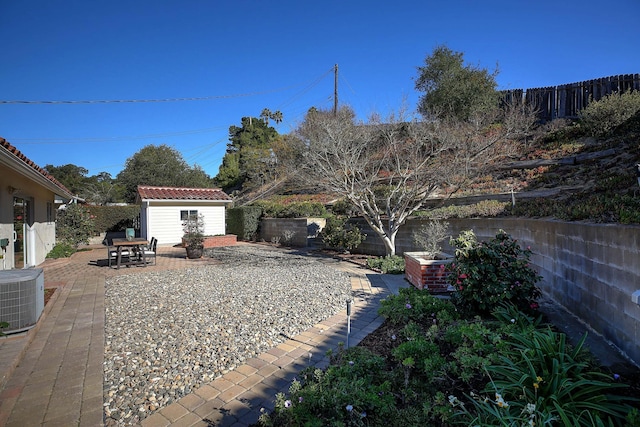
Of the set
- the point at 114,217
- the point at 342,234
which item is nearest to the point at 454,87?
the point at 342,234

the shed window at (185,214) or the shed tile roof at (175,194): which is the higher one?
the shed tile roof at (175,194)

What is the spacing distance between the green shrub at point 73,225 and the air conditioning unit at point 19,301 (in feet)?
40.5

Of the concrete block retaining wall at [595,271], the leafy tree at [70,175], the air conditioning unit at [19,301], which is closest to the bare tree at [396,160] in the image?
the concrete block retaining wall at [595,271]

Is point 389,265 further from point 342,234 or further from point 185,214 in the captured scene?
point 185,214

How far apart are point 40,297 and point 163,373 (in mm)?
2743

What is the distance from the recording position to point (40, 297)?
4.43 m

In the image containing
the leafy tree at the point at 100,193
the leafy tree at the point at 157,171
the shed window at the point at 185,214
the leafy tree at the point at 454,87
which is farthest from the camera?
the leafy tree at the point at 100,193

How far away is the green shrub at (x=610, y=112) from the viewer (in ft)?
39.3

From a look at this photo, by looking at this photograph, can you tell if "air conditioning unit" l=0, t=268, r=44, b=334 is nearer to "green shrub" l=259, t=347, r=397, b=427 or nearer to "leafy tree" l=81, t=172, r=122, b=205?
"green shrub" l=259, t=347, r=397, b=427

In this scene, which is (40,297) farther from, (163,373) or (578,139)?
(578,139)

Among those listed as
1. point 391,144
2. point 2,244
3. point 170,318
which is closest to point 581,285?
point 170,318

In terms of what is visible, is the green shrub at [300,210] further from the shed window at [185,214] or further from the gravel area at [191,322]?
the gravel area at [191,322]

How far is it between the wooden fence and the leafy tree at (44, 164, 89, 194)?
39.7 metres

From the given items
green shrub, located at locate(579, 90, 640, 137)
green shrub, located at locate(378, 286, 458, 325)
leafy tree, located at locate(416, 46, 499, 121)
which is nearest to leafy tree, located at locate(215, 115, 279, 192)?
leafy tree, located at locate(416, 46, 499, 121)
